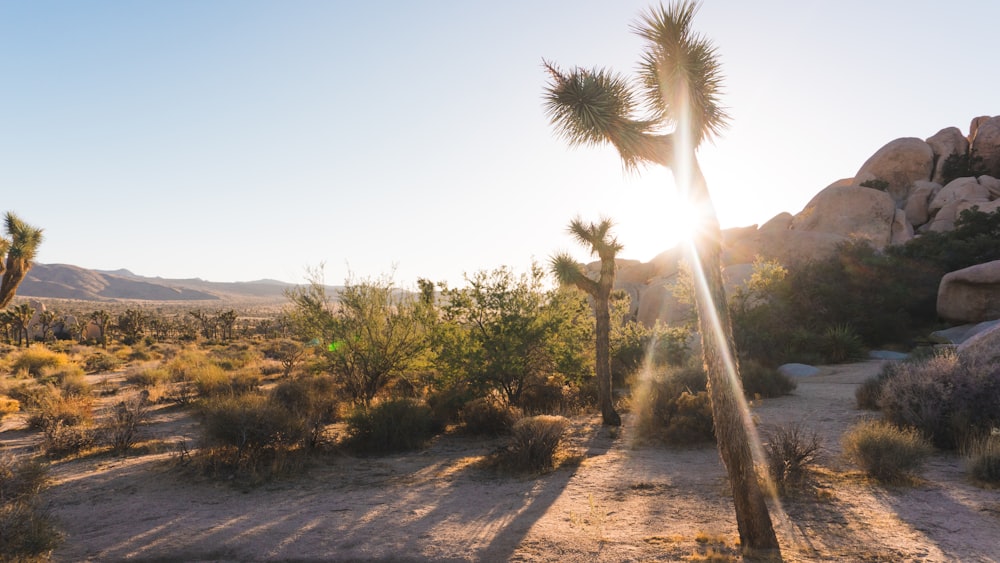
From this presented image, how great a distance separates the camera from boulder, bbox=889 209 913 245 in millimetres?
39400

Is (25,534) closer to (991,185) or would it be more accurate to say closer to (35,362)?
(35,362)

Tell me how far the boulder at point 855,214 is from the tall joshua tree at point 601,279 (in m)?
34.5

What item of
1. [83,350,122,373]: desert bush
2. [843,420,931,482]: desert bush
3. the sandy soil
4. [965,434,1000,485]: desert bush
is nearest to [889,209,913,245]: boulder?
the sandy soil

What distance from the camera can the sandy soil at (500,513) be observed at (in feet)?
20.3

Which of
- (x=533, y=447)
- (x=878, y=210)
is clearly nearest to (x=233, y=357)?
(x=533, y=447)

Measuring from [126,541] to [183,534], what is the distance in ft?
2.08

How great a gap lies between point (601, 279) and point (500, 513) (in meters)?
6.71

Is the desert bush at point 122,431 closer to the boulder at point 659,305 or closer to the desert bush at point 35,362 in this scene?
the desert bush at point 35,362

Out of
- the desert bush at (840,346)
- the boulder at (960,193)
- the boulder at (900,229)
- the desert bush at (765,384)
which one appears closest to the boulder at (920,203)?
the boulder at (960,193)

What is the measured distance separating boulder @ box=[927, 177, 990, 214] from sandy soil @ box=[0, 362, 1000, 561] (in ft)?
129

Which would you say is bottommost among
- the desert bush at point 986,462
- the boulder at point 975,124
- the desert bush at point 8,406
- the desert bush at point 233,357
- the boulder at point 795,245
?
the desert bush at point 8,406

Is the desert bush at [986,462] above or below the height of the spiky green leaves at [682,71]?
below

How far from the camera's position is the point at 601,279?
506 inches

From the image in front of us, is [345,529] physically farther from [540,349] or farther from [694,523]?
[540,349]
